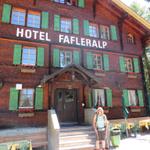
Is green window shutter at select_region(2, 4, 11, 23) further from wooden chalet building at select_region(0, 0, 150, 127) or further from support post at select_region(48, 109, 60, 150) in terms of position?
support post at select_region(48, 109, 60, 150)

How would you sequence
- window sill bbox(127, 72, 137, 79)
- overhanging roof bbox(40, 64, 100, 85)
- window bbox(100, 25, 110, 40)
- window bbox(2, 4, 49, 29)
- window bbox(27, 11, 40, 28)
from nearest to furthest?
overhanging roof bbox(40, 64, 100, 85) < window bbox(2, 4, 49, 29) < window bbox(27, 11, 40, 28) < window bbox(100, 25, 110, 40) < window sill bbox(127, 72, 137, 79)

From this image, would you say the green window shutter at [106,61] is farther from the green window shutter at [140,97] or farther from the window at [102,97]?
the green window shutter at [140,97]

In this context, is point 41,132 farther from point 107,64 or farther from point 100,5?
point 100,5

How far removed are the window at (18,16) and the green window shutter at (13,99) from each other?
375cm

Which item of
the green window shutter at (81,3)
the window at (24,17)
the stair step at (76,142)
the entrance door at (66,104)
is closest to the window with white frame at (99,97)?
the entrance door at (66,104)

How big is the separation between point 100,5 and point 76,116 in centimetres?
773

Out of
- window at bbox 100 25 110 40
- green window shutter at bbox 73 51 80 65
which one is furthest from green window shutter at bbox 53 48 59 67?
window at bbox 100 25 110 40

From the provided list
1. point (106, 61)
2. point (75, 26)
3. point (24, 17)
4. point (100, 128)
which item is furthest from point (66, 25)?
point (100, 128)

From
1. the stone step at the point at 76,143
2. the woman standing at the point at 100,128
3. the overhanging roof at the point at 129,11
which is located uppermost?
the overhanging roof at the point at 129,11

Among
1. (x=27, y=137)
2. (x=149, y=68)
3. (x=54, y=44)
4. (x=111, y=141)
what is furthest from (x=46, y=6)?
(x=149, y=68)

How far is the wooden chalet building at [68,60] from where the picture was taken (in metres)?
9.32

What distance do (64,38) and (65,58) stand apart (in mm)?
1206

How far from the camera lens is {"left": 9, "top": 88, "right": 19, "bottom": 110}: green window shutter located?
891 cm

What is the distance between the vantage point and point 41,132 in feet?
25.5
